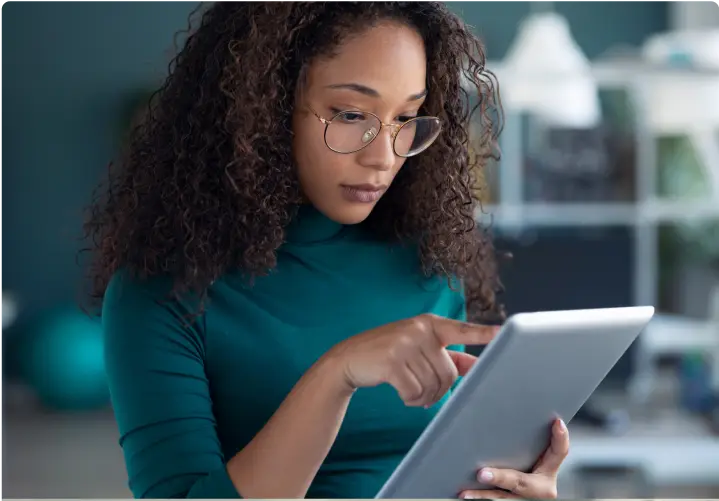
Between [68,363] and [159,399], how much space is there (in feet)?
10.8

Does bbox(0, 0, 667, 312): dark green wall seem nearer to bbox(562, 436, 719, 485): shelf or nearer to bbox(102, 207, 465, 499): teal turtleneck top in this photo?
bbox(562, 436, 719, 485): shelf

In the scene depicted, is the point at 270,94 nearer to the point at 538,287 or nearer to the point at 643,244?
the point at 538,287

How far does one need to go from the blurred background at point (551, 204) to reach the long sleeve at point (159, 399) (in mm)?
1336

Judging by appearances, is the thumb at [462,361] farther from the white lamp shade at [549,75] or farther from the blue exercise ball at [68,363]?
the blue exercise ball at [68,363]

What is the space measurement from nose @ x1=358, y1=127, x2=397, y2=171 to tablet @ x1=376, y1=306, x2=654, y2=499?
0.83 ft

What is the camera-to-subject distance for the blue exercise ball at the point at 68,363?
3893 mm

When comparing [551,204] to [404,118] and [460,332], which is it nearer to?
[404,118]

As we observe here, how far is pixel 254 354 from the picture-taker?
2.80ft

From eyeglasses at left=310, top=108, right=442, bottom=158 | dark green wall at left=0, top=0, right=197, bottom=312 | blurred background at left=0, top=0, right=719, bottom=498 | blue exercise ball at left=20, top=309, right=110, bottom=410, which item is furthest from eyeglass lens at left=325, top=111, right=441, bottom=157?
dark green wall at left=0, top=0, right=197, bottom=312

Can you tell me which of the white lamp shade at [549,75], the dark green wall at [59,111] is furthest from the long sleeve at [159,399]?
the dark green wall at [59,111]

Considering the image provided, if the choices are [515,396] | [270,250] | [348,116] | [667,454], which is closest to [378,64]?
[348,116]

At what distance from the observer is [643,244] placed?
313 cm

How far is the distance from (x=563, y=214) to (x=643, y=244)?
0.28 meters

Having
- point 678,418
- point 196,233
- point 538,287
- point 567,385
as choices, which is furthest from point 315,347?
point 678,418
